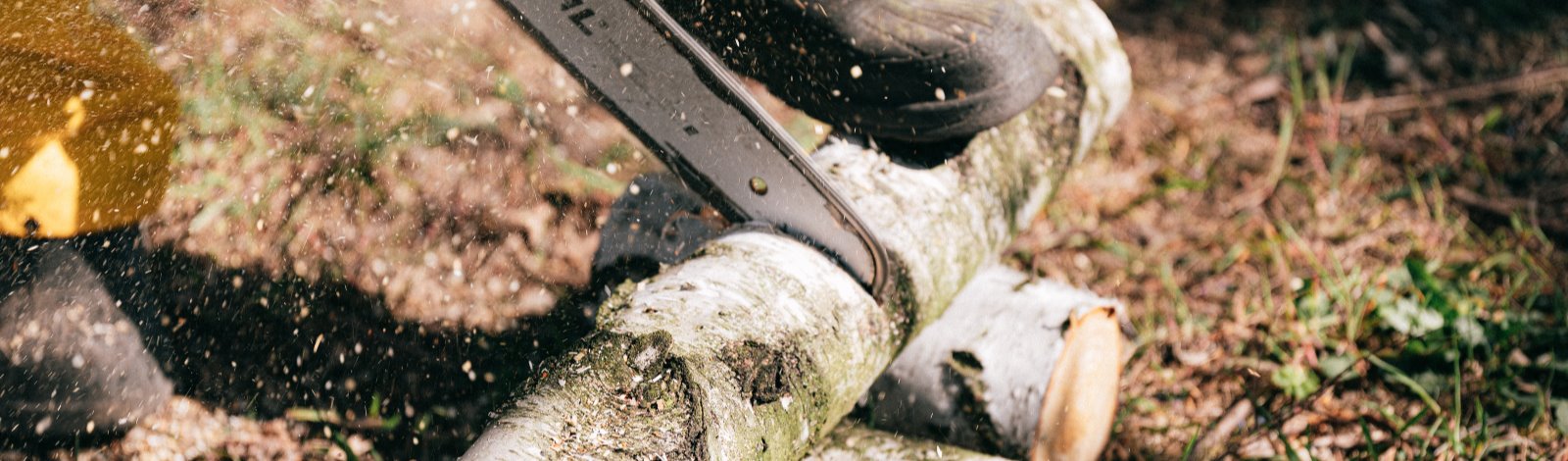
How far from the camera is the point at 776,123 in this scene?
1.39 m

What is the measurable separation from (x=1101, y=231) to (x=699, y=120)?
1.47 meters

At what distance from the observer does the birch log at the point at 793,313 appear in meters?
1.03

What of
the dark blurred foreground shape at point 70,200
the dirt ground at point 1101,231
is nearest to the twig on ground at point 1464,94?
the dirt ground at point 1101,231

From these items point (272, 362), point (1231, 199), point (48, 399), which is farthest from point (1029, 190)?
point (48, 399)

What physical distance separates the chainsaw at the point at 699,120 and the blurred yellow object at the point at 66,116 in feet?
2.35

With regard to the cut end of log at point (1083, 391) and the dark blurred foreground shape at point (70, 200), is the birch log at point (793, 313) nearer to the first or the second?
the cut end of log at point (1083, 391)

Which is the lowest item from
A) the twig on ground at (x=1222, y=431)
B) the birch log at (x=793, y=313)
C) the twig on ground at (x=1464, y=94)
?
the twig on ground at (x=1222, y=431)

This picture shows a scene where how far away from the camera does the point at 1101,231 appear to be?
2471 millimetres

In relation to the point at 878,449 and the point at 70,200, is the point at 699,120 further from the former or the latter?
the point at 70,200

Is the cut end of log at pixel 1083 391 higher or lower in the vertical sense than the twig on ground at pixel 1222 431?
higher

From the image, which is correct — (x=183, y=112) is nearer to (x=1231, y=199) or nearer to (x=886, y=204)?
(x=886, y=204)

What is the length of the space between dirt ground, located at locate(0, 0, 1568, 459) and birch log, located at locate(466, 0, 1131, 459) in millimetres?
552

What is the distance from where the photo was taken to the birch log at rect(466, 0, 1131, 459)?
103 centimetres

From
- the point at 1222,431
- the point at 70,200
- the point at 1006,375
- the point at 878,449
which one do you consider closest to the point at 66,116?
the point at 70,200
